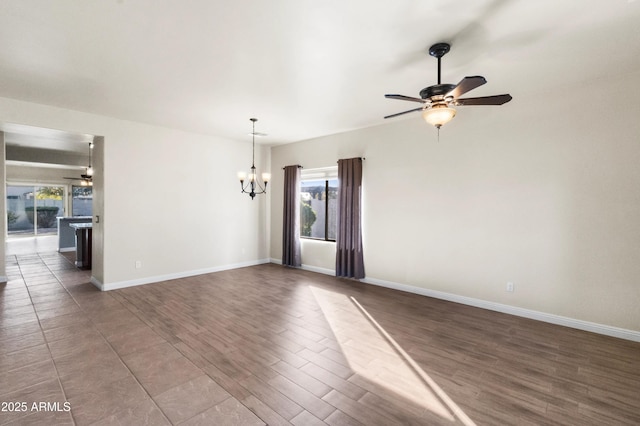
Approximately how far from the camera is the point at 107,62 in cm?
296

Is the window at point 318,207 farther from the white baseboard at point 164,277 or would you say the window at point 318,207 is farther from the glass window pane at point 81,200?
the glass window pane at point 81,200

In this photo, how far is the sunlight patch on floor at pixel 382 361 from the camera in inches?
86.7

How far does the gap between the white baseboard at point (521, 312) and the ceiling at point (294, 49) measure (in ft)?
9.06

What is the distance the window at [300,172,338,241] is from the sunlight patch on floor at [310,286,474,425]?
7.97 ft

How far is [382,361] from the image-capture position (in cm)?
278

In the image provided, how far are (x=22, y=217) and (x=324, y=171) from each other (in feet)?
40.3

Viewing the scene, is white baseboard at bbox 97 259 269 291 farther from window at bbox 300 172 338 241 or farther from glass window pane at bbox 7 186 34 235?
glass window pane at bbox 7 186 34 235

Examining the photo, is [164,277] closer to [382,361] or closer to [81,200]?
[382,361]

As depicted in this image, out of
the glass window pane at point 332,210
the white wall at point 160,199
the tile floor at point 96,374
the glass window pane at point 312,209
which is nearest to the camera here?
the tile floor at point 96,374

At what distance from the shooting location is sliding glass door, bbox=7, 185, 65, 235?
10.9 meters

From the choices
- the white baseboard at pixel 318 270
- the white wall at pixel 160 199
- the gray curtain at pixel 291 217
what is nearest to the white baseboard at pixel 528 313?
the white baseboard at pixel 318 270

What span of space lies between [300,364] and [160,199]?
4.31m

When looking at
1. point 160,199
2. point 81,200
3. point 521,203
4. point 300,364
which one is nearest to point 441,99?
point 521,203

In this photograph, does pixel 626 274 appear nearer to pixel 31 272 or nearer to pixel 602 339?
pixel 602 339
